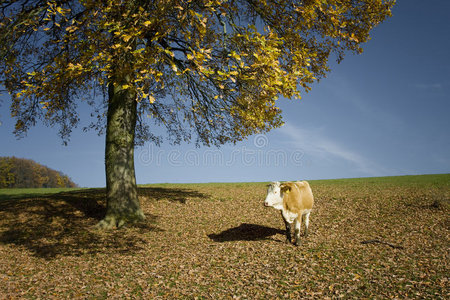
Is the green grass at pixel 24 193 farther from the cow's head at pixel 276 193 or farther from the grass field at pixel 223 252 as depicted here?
the cow's head at pixel 276 193

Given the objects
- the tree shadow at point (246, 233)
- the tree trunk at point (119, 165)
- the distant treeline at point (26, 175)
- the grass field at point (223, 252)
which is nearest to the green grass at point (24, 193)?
the grass field at point (223, 252)

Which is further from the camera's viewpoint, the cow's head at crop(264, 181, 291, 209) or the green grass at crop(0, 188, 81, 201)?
the green grass at crop(0, 188, 81, 201)

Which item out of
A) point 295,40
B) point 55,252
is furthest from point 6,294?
point 295,40

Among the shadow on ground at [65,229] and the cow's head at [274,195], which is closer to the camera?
the cow's head at [274,195]

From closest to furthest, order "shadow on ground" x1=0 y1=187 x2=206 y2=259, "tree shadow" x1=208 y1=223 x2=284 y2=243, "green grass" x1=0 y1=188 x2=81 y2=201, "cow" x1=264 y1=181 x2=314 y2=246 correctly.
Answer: "cow" x1=264 y1=181 x2=314 y2=246 → "shadow on ground" x1=0 y1=187 x2=206 y2=259 → "tree shadow" x1=208 y1=223 x2=284 y2=243 → "green grass" x1=0 y1=188 x2=81 y2=201

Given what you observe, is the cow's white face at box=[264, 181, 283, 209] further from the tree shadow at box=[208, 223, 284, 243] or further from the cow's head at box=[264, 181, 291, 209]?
the tree shadow at box=[208, 223, 284, 243]

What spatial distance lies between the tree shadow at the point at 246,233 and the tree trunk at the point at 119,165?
4513mm

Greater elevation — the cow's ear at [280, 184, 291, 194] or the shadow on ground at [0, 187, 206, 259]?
the cow's ear at [280, 184, 291, 194]

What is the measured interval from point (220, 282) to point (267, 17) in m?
12.5

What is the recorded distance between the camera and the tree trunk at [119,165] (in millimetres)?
14508

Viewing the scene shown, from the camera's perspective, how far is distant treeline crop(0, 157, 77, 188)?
65.5 m

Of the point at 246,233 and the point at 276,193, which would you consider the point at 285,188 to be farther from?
the point at 246,233

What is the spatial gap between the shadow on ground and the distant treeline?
58.4 meters

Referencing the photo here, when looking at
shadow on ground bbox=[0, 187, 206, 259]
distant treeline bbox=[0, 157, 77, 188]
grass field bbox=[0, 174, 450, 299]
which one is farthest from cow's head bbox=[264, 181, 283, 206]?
distant treeline bbox=[0, 157, 77, 188]
